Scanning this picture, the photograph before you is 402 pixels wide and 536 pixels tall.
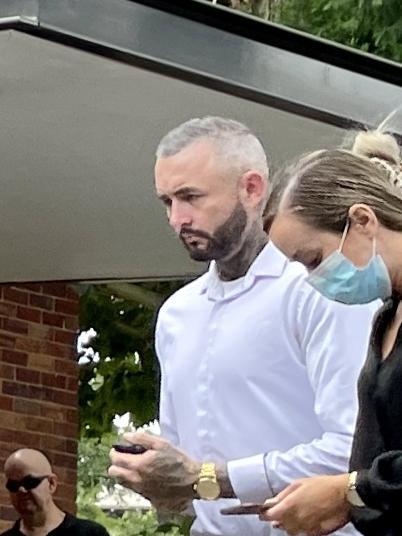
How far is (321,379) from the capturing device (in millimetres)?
2699

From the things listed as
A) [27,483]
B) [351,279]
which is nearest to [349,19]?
[27,483]

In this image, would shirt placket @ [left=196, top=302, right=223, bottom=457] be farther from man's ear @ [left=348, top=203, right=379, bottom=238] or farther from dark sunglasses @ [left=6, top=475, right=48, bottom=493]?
dark sunglasses @ [left=6, top=475, right=48, bottom=493]

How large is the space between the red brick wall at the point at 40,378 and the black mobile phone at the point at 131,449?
3.79 meters

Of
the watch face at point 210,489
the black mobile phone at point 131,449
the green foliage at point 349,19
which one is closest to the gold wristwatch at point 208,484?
the watch face at point 210,489

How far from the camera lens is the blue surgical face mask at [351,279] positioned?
2.55 m

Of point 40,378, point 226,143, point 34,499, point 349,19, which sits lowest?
point 34,499

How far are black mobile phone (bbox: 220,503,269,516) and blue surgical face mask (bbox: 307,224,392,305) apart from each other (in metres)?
0.37

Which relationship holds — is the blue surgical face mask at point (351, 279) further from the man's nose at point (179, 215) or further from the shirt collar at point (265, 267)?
the man's nose at point (179, 215)

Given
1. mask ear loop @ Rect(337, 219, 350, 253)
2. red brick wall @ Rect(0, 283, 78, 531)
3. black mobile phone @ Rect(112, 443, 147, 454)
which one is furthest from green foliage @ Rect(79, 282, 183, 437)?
mask ear loop @ Rect(337, 219, 350, 253)

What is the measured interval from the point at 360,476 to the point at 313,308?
335 millimetres

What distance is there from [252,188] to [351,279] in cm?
29

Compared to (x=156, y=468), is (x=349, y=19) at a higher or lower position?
higher

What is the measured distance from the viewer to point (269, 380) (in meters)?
2.70

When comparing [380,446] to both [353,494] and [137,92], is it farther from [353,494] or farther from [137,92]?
[137,92]
